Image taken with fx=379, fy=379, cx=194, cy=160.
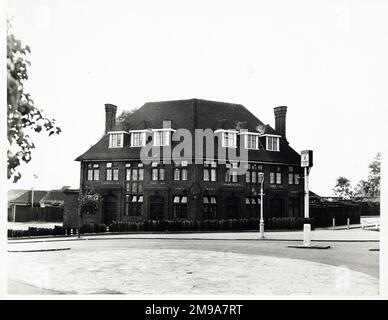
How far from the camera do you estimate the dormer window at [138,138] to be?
101ft

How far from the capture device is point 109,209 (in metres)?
30.8

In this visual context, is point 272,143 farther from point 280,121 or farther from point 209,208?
point 209,208

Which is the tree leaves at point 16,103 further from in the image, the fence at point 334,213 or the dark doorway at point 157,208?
the fence at point 334,213

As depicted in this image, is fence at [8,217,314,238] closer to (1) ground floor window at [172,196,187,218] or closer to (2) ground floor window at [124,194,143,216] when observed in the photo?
(1) ground floor window at [172,196,187,218]

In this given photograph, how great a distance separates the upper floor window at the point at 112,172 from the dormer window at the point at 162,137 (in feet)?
13.0

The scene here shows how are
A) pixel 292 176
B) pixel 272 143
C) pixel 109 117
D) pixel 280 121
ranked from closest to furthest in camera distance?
pixel 109 117 < pixel 292 176 < pixel 272 143 < pixel 280 121

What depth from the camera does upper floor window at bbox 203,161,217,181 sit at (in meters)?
29.5

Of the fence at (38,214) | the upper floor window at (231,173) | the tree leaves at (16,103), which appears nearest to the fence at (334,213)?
the upper floor window at (231,173)

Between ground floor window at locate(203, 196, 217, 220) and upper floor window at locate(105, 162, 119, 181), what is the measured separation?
745cm

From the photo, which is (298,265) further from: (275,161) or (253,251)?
(275,161)

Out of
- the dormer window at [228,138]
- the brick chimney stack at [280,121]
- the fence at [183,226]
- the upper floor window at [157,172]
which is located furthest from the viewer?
the brick chimney stack at [280,121]

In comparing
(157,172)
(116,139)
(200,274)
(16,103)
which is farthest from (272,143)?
(16,103)

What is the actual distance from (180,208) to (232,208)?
169 inches
